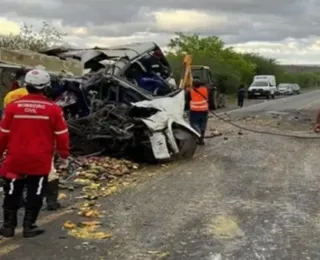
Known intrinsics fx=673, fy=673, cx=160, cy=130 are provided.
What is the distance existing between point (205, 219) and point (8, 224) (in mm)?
2228

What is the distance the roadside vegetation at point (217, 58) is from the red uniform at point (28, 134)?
27.7 metres

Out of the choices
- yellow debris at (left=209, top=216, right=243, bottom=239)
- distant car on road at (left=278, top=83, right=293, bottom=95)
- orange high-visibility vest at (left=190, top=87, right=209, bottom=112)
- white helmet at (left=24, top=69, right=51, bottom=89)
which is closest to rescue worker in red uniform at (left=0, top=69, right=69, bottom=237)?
white helmet at (left=24, top=69, right=51, bottom=89)

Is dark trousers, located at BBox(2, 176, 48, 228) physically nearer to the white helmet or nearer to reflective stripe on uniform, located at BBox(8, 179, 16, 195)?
reflective stripe on uniform, located at BBox(8, 179, 16, 195)

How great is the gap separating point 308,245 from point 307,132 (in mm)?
14401

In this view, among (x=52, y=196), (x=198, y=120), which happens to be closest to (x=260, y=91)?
(x=198, y=120)

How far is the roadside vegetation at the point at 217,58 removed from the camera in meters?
37.5

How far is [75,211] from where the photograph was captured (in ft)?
26.4

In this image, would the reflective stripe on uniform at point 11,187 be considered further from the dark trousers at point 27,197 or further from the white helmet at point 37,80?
the white helmet at point 37,80

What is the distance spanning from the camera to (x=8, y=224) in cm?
673

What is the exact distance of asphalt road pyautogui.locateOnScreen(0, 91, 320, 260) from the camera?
6.22m

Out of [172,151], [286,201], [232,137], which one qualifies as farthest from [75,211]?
[232,137]

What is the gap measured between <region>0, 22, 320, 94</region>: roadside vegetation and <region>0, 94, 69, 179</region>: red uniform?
2768 cm

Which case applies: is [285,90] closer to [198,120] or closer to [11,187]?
[198,120]

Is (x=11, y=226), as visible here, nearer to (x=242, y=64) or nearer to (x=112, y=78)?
(x=112, y=78)
